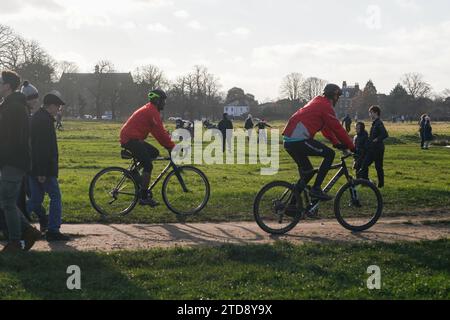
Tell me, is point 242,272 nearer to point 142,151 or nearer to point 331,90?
point 331,90

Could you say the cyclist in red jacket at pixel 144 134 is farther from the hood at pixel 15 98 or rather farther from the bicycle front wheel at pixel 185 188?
the hood at pixel 15 98

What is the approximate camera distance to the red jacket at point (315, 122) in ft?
27.8

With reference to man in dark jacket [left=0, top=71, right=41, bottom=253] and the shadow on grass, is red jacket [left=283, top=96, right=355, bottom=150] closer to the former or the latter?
the shadow on grass

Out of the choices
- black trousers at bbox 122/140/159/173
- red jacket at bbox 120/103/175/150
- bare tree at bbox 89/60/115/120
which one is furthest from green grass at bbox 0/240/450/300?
bare tree at bbox 89/60/115/120

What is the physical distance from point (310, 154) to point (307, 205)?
30.8 inches

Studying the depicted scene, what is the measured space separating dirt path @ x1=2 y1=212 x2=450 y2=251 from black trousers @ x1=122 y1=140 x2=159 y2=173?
1.10 metres

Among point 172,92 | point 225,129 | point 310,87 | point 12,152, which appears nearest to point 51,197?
point 12,152

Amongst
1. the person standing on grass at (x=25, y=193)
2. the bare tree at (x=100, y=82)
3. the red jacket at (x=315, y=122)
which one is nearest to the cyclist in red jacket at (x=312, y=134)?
the red jacket at (x=315, y=122)

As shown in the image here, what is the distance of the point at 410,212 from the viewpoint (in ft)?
35.1

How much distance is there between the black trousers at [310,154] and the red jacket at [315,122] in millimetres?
120

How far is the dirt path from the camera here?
7.80m

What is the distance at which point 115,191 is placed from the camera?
983 centimetres
